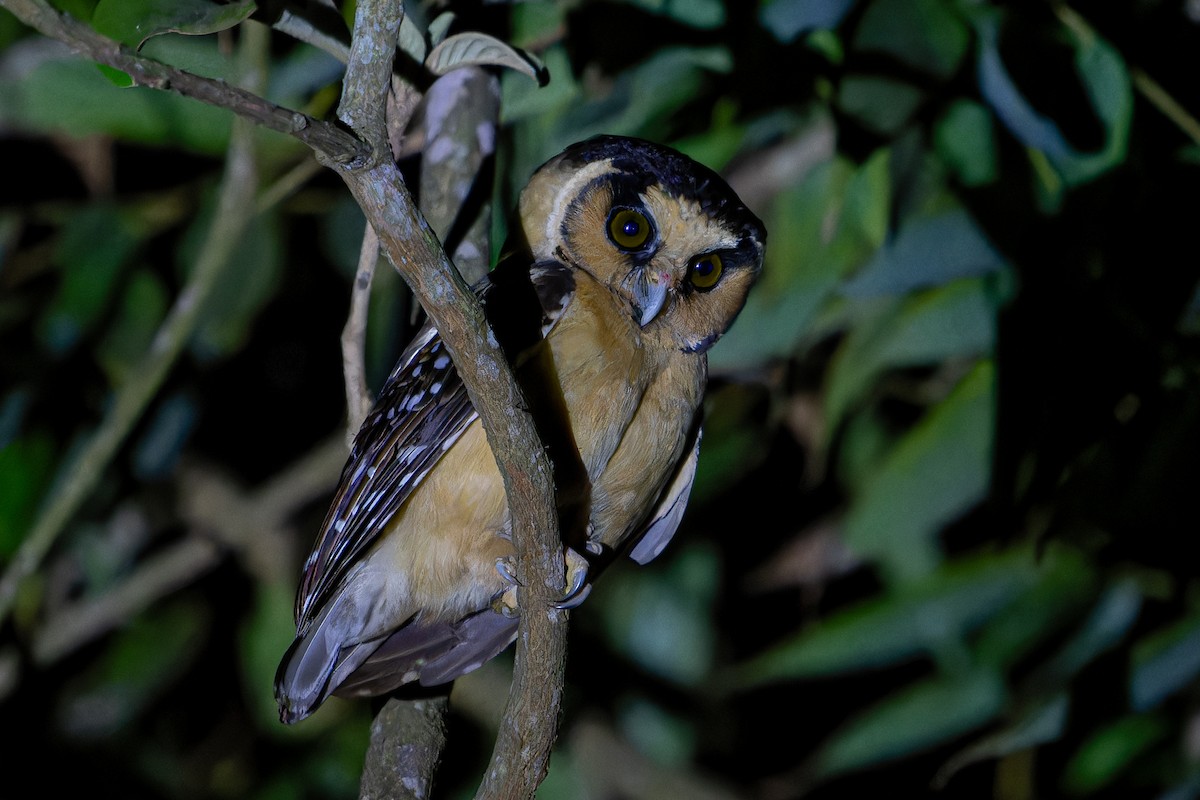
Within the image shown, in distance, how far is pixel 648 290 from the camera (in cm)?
211

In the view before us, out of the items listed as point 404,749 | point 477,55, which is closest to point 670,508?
point 404,749

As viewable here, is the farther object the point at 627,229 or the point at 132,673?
the point at 132,673

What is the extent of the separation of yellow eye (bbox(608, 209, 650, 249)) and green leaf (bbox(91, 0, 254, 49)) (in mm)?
823

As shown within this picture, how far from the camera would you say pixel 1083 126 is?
9.16 feet

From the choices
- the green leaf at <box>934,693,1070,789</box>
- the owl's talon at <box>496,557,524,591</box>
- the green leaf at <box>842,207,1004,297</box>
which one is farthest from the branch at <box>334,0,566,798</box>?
the green leaf at <box>934,693,1070,789</box>

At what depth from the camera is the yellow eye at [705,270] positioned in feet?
7.16

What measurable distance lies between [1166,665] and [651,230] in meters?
2.17

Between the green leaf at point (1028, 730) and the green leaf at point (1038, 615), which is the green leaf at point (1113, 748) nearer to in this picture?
the green leaf at point (1028, 730)

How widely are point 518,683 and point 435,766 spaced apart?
0.50 m

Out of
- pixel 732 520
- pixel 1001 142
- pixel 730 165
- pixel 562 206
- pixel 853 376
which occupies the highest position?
pixel 562 206

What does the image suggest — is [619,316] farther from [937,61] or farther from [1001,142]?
[1001,142]

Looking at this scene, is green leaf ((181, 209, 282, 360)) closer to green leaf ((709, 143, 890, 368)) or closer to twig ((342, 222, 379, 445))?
twig ((342, 222, 379, 445))

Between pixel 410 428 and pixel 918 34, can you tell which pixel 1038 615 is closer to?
pixel 918 34

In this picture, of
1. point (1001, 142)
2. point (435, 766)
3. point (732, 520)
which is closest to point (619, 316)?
point (435, 766)
